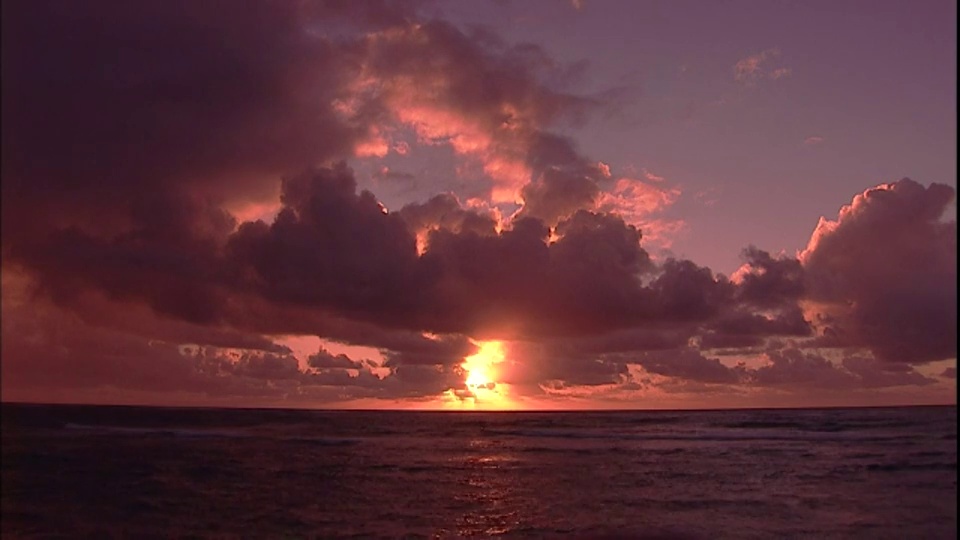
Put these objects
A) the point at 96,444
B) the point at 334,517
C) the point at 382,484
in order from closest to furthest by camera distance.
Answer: the point at 334,517 → the point at 382,484 → the point at 96,444

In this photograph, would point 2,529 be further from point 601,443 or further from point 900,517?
point 601,443

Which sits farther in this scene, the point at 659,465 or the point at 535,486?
the point at 659,465

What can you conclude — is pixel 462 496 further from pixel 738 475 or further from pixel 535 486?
pixel 738 475

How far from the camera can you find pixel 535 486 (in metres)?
33.6

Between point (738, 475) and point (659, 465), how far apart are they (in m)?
5.71

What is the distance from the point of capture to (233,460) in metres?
44.7

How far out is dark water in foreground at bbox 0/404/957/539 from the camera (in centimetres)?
2255

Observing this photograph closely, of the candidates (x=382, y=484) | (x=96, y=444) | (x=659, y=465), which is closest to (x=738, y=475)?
(x=659, y=465)

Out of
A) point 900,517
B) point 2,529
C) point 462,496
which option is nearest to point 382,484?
point 462,496

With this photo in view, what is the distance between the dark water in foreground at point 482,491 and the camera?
22.5m

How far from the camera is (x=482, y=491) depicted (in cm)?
3112

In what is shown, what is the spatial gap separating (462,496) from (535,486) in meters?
5.24

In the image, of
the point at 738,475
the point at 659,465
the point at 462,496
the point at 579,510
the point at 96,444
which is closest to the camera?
the point at 579,510

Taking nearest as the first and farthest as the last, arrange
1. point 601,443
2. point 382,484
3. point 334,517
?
point 334,517 < point 382,484 < point 601,443
